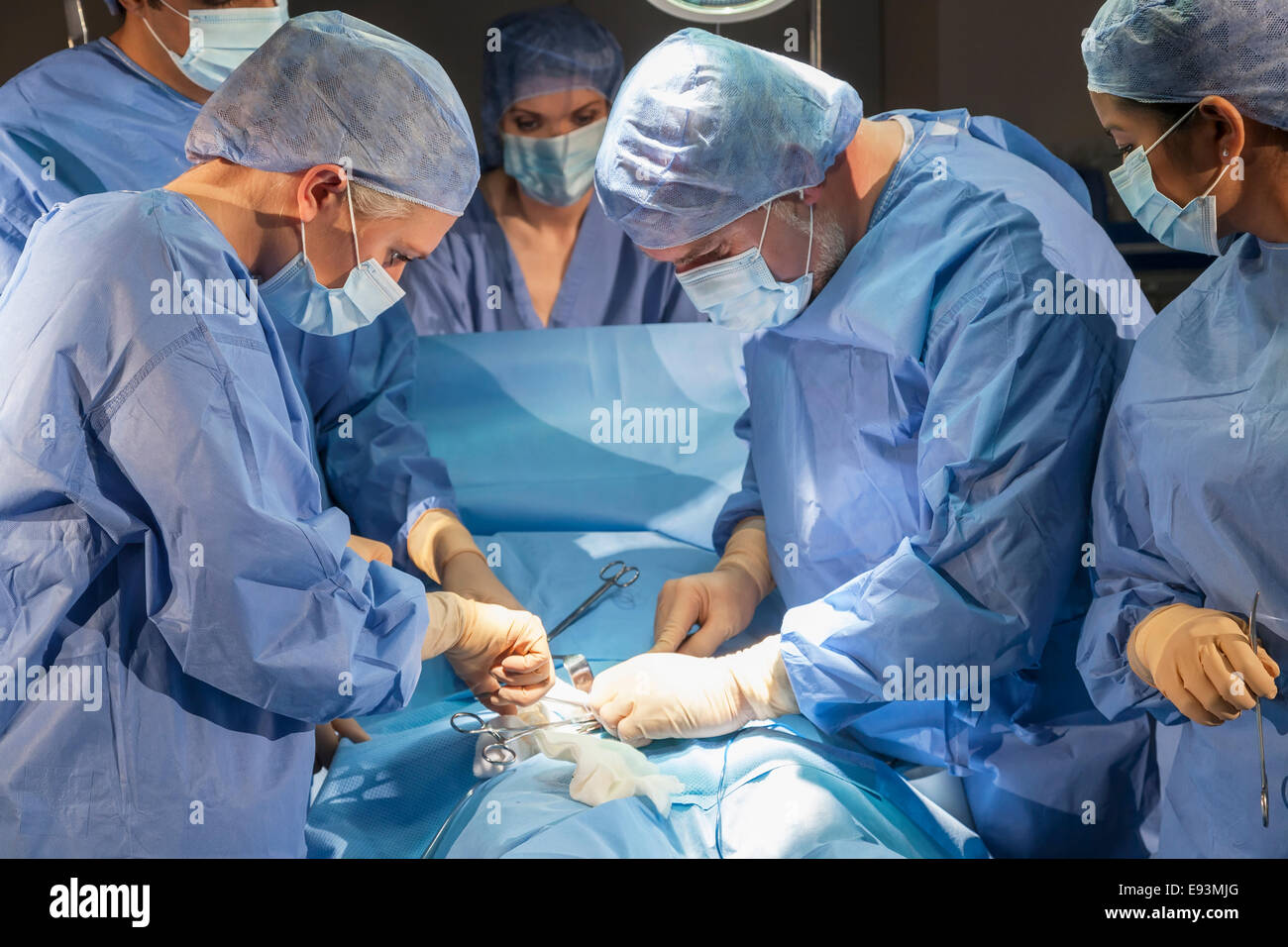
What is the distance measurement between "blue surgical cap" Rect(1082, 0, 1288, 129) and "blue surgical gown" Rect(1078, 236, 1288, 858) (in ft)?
0.65

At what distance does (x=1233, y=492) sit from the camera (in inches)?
59.0

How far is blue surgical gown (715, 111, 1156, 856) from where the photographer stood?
5.77ft

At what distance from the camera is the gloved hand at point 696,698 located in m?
1.94

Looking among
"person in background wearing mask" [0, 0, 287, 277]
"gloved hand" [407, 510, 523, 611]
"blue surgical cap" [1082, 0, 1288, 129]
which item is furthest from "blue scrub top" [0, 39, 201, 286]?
"blue surgical cap" [1082, 0, 1288, 129]

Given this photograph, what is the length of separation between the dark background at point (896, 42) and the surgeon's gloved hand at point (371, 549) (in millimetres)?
865

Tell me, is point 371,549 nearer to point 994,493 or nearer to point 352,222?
point 352,222

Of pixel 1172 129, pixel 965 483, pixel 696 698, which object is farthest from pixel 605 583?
pixel 1172 129

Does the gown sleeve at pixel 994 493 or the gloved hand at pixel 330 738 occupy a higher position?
the gown sleeve at pixel 994 493

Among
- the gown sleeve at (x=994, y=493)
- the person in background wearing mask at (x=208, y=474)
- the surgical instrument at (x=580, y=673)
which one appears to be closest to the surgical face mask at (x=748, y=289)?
the gown sleeve at (x=994, y=493)

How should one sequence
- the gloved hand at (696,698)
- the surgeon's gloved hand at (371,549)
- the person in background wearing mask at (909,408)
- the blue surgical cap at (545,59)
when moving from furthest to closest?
the blue surgical cap at (545,59)
the surgeon's gloved hand at (371,549)
the gloved hand at (696,698)
the person in background wearing mask at (909,408)

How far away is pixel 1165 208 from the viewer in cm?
159

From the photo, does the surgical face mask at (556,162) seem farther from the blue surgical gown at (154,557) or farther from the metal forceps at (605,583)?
the blue surgical gown at (154,557)
